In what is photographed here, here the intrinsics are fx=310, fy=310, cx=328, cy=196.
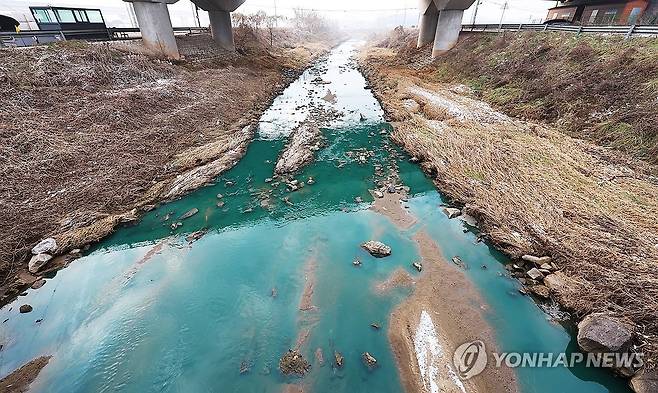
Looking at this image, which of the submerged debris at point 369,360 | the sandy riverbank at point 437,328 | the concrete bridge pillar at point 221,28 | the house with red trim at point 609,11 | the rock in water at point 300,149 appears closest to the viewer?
the sandy riverbank at point 437,328

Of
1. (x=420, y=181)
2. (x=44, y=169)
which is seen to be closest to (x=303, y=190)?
(x=420, y=181)

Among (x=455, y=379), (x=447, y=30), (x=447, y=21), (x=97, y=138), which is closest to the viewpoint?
(x=455, y=379)

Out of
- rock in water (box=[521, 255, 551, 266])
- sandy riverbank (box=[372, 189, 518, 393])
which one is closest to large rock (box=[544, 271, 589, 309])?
rock in water (box=[521, 255, 551, 266])

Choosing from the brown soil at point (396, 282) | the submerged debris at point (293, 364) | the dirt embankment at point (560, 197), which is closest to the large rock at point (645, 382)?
the dirt embankment at point (560, 197)

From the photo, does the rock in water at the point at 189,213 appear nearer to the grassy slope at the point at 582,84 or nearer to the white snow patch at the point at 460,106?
the white snow patch at the point at 460,106

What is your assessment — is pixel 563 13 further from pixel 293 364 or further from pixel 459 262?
pixel 293 364

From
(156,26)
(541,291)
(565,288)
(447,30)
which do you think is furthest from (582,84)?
(156,26)

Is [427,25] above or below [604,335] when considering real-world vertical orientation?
above

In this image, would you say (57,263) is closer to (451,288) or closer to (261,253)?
(261,253)
